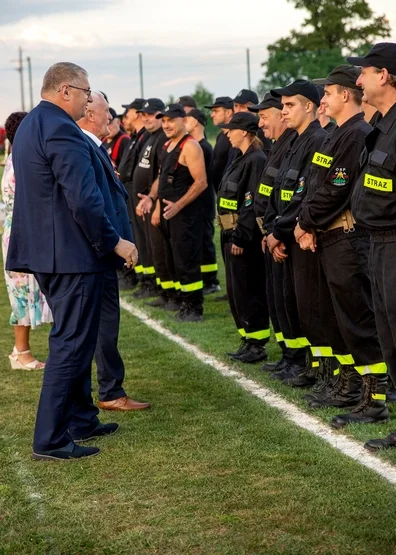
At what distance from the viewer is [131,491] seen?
551cm

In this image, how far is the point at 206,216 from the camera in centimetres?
1278

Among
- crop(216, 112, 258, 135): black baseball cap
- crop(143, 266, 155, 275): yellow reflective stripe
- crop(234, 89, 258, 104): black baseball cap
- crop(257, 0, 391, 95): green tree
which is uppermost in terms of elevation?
crop(257, 0, 391, 95): green tree

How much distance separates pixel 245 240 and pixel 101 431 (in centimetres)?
250

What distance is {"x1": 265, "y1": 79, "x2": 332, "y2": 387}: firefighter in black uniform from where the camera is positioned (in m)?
7.23

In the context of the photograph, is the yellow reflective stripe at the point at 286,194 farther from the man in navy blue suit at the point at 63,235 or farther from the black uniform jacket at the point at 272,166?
the man in navy blue suit at the point at 63,235

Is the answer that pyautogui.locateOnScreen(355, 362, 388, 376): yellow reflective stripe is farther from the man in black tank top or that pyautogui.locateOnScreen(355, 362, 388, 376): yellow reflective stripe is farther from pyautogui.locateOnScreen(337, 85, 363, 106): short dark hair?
the man in black tank top

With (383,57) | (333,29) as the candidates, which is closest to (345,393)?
(383,57)

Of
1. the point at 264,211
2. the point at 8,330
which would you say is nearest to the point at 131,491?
the point at 264,211

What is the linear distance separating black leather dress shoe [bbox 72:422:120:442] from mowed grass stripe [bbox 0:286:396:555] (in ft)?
0.31

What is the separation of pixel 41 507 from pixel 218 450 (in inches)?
48.5

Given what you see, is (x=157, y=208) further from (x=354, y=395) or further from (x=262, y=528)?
(x=262, y=528)

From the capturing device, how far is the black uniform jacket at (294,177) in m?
7.22

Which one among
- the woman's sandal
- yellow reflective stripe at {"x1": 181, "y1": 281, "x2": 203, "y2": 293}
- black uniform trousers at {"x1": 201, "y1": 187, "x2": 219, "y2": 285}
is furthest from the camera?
black uniform trousers at {"x1": 201, "y1": 187, "x2": 219, "y2": 285}

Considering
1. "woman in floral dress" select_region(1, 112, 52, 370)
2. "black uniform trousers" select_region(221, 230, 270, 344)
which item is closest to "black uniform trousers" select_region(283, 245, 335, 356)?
"black uniform trousers" select_region(221, 230, 270, 344)
